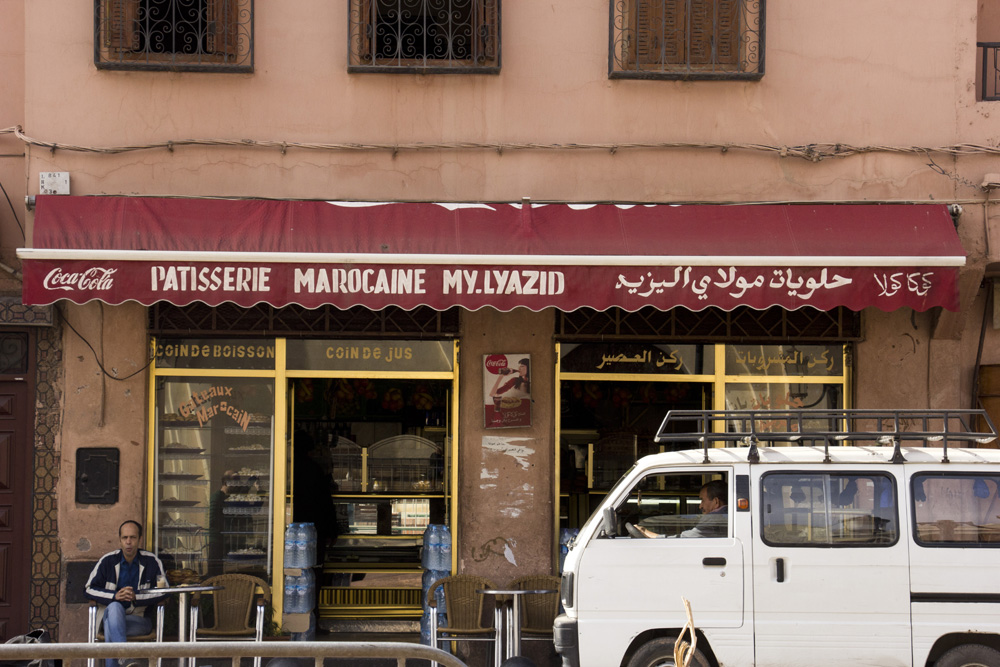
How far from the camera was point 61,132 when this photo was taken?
917cm

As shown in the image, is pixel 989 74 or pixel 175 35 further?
pixel 989 74

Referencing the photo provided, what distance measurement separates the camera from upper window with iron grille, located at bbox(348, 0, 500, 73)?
930 cm

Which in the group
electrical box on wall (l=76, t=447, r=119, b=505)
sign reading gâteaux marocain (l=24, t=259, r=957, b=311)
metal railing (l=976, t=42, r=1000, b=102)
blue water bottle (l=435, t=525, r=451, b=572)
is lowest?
blue water bottle (l=435, t=525, r=451, b=572)

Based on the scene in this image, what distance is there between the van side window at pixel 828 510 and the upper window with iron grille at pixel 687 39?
4169 millimetres

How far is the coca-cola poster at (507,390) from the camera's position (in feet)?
30.3

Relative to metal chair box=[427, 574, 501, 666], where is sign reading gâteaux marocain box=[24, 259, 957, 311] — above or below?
above

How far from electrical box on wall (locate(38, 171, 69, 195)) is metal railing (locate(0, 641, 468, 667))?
562 cm

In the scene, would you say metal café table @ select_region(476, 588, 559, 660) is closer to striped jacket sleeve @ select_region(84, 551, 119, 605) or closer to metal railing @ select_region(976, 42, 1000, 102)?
striped jacket sleeve @ select_region(84, 551, 119, 605)

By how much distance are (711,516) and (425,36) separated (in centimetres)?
513

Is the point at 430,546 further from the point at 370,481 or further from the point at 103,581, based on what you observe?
the point at 103,581

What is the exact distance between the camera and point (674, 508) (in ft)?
23.6

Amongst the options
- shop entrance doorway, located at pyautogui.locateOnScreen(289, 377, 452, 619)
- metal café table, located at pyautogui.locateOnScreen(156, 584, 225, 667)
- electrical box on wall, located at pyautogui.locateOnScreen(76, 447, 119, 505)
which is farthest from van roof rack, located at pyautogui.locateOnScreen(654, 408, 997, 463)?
electrical box on wall, located at pyautogui.locateOnScreen(76, 447, 119, 505)

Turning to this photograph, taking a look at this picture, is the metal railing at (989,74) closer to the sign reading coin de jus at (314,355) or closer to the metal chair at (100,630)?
the sign reading coin de jus at (314,355)

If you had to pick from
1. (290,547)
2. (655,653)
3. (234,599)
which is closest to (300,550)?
(290,547)
